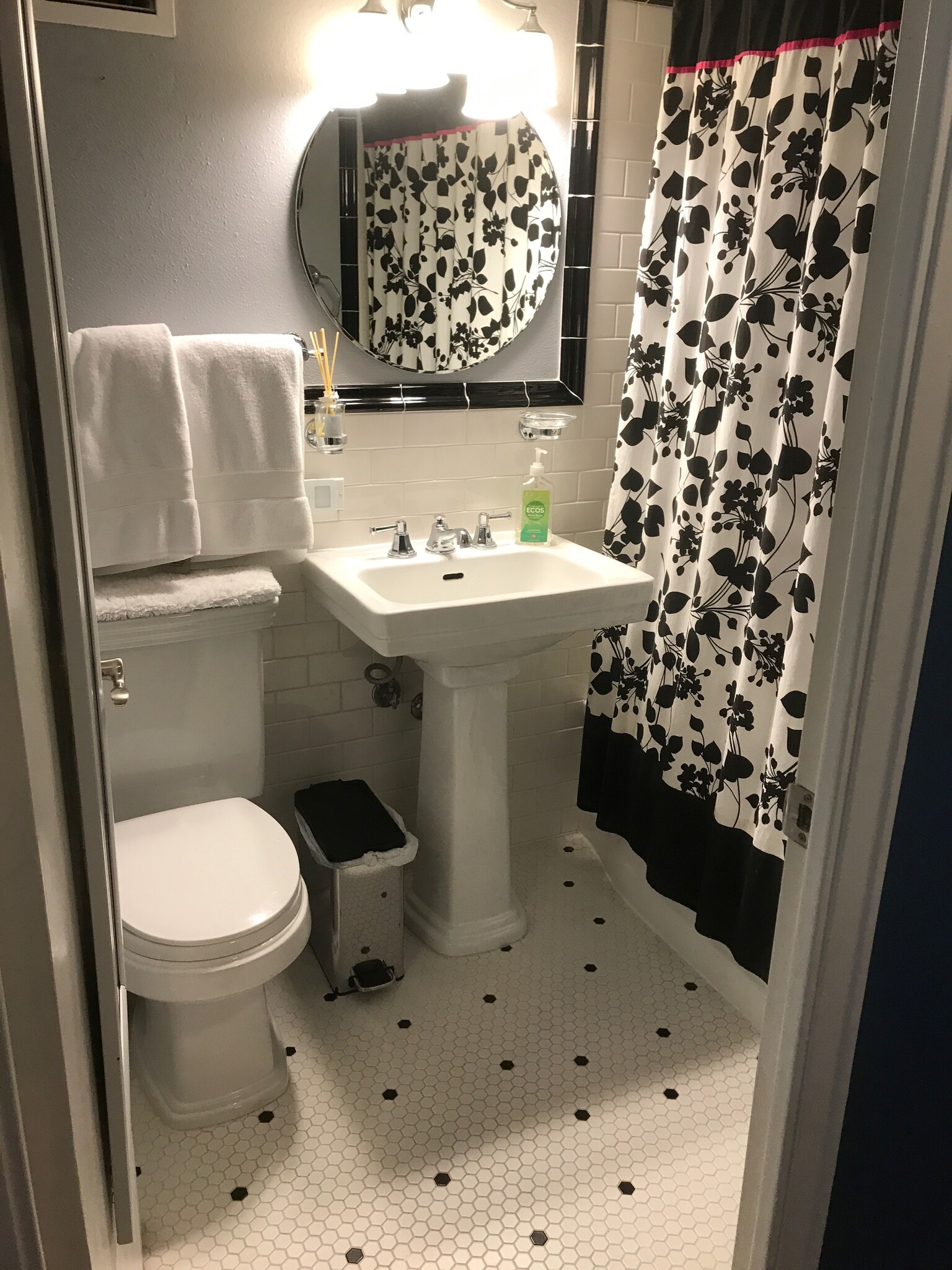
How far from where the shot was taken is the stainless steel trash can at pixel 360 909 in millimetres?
2121

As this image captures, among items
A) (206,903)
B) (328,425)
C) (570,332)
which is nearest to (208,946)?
(206,903)

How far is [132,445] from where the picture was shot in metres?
1.88

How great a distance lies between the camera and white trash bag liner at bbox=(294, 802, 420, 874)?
82.7 inches

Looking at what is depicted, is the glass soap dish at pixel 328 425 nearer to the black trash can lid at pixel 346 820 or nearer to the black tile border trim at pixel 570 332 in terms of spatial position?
the black tile border trim at pixel 570 332

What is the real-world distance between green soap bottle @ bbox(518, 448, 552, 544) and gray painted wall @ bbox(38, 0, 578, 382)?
25.5 inches

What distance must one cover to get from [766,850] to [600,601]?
1.97 ft

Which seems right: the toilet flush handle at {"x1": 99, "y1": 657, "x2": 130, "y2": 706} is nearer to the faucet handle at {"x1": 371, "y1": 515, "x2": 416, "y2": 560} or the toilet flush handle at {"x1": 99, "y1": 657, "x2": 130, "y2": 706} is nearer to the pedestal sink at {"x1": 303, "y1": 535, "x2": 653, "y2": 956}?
the pedestal sink at {"x1": 303, "y1": 535, "x2": 653, "y2": 956}

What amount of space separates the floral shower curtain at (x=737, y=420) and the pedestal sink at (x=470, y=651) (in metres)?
0.19

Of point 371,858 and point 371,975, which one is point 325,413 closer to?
point 371,858

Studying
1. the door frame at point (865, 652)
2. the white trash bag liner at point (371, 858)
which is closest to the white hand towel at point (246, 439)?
the white trash bag liner at point (371, 858)

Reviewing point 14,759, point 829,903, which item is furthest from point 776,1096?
point 14,759

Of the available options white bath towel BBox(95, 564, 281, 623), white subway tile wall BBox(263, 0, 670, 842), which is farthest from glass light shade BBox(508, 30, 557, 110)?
white bath towel BBox(95, 564, 281, 623)

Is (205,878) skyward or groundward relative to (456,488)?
groundward

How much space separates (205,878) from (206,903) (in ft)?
0.24
